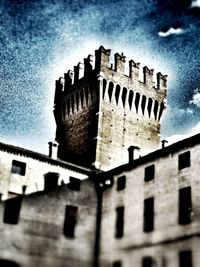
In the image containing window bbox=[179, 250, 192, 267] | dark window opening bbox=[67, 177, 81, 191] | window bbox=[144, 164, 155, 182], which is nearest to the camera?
window bbox=[179, 250, 192, 267]

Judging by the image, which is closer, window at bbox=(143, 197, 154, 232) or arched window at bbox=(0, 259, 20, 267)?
arched window at bbox=(0, 259, 20, 267)

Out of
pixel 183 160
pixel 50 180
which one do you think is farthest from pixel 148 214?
pixel 50 180

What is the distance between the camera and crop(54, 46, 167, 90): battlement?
4088 cm

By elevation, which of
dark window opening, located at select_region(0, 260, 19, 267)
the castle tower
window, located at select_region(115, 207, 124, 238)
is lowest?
dark window opening, located at select_region(0, 260, 19, 267)

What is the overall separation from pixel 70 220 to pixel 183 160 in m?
8.49

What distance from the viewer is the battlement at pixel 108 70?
40875 millimetres

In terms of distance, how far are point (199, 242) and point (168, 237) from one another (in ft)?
7.51

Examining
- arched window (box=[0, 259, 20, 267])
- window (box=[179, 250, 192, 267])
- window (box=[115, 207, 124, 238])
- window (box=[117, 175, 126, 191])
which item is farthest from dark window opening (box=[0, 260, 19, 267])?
window (box=[179, 250, 192, 267])

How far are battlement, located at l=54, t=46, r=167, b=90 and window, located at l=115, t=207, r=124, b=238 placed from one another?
1557 centimetres

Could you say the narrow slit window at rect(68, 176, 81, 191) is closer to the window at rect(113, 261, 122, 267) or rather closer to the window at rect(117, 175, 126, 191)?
the window at rect(117, 175, 126, 191)

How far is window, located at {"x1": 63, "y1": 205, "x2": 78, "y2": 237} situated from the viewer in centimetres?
2834

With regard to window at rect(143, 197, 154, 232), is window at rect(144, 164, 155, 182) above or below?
above

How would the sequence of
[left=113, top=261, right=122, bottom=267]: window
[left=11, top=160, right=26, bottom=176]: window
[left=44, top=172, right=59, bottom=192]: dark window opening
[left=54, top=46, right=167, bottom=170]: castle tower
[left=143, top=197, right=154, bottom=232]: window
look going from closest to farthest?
[left=143, top=197, right=154, bottom=232]: window
[left=113, top=261, right=122, bottom=267]: window
[left=11, top=160, right=26, bottom=176]: window
[left=44, top=172, right=59, bottom=192]: dark window opening
[left=54, top=46, right=167, bottom=170]: castle tower

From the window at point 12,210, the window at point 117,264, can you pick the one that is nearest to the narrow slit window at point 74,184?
the window at point 12,210
